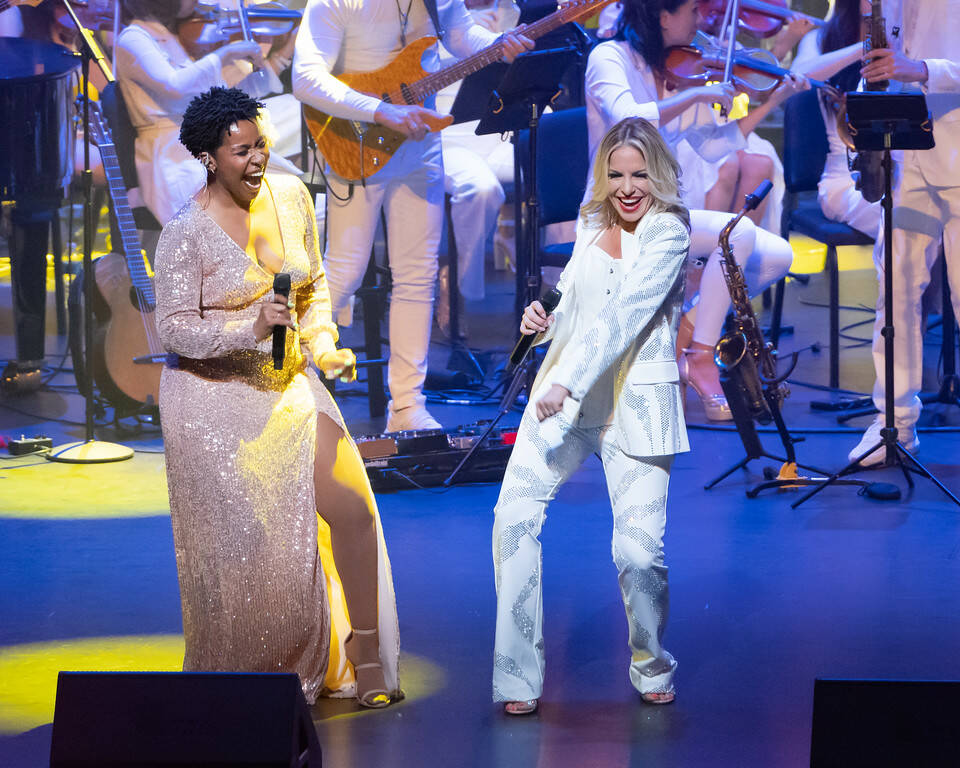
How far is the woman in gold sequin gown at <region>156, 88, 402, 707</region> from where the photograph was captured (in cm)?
357

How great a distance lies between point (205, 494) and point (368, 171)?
3.53 meters

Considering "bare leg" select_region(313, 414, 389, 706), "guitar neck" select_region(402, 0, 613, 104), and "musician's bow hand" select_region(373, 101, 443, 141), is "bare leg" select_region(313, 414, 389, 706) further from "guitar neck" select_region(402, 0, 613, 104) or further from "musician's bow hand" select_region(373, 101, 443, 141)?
"guitar neck" select_region(402, 0, 613, 104)

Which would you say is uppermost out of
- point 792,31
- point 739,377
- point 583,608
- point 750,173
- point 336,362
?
point 792,31

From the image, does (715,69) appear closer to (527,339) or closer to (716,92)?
(716,92)

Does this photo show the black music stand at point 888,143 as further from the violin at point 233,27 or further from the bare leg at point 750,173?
the violin at point 233,27

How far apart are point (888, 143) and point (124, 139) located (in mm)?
4027

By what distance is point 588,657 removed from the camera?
13.4ft

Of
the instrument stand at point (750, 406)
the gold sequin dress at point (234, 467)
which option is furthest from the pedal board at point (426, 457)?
the gold sequin dress at point (234, 467)

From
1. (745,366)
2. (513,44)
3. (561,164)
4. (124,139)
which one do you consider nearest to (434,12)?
(513,44)

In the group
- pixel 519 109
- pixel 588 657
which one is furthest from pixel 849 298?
pixel 588 657

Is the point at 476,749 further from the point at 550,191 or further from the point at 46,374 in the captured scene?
the point at 46,374

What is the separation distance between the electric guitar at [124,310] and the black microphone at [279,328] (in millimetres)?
3890

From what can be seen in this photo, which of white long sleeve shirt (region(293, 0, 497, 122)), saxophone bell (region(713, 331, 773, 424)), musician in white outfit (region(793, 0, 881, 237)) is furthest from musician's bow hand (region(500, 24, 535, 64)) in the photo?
saxophone bell (region(713, 331, 773, 424))

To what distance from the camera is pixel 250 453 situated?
11.7 ft
